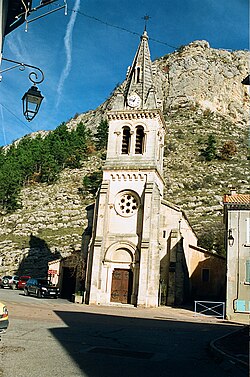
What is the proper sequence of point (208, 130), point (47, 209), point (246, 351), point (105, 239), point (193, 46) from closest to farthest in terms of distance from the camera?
point (246, 351) → point (105, 239) → point (47, 209) → point (208, 130) → point (193, 46)

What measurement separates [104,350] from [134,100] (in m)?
24.9

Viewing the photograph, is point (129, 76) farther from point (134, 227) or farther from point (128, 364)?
point (128, 364)

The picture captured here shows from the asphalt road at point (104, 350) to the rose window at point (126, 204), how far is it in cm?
1394

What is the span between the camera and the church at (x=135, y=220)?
28.6 m

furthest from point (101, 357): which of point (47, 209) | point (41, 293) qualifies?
point (47, 209)

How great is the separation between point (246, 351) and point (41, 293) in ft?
76.2

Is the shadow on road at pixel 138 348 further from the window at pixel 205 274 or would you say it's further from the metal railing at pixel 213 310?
the window at pixel 205 274

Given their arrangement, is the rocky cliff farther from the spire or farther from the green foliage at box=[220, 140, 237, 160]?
the spire

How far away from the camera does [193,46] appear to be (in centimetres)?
10894

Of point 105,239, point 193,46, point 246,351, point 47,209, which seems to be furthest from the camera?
point 193,46

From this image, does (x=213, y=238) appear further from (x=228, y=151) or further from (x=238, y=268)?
(x=228, y=151)

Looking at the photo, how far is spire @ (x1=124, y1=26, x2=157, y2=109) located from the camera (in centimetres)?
3291

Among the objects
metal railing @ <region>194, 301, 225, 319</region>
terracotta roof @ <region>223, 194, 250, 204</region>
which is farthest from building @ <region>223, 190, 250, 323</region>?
metal railing @ <region>194, 301, 225, 319</region>

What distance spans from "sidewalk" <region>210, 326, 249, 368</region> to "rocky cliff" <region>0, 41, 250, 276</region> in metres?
28.9
